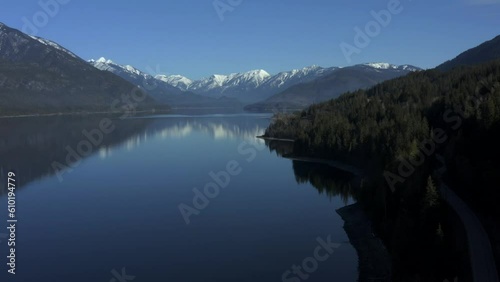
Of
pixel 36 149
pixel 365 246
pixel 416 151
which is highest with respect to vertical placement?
pixel 416 151

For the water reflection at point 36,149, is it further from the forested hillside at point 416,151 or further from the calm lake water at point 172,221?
the forested hillside at point 416,151

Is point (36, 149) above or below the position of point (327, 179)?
above

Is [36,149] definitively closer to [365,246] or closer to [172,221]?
[172,221]

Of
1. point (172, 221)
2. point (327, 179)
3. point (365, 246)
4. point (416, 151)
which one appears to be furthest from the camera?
point (327, 179)

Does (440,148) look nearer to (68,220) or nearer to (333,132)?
(333,132)

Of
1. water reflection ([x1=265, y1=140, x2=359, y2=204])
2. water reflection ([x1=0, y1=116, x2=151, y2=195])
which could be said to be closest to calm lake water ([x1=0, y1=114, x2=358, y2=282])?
water reflection ([x1=265, y1=140, x2=359, y2=204])

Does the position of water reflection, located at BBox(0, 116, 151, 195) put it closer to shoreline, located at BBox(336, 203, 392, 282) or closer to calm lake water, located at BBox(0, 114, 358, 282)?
calm lake water, located at BBox(0, 114, 358, 282)

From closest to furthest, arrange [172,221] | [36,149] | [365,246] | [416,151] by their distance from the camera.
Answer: [365,246], [172,221], [416,151], [36,149]

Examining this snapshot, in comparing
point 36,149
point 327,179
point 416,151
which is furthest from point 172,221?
point 36,149

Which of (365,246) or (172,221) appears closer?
(365,246)
